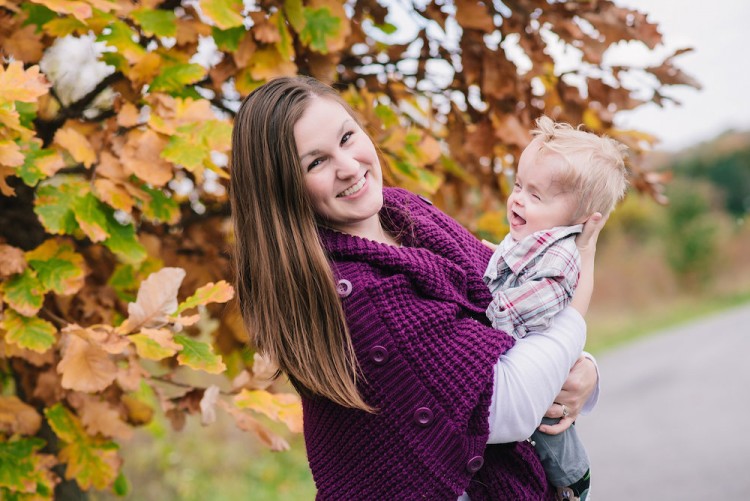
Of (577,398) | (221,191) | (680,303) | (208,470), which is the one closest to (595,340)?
(680,303)

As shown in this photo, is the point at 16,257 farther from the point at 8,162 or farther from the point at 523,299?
the point at 523,299

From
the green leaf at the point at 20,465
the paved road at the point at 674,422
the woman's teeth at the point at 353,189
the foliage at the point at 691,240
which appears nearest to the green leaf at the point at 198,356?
the woman's teeth at the point at 353,189

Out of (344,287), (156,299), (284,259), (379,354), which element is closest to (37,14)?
(156,299)

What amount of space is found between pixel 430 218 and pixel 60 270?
29.8 inches

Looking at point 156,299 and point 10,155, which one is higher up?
point 10,155

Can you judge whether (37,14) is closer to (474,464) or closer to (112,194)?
(112,194)

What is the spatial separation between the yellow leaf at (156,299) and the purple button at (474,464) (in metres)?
0.58

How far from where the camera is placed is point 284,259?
4.59ft

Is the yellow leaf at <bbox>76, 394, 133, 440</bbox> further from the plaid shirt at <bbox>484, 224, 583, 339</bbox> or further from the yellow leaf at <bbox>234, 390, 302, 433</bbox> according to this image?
the plaid shirt at <bbox>484, 224, 583, 339</bbox>

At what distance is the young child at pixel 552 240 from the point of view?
1.44 meters

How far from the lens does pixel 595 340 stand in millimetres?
9336

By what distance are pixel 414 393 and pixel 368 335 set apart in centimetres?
12

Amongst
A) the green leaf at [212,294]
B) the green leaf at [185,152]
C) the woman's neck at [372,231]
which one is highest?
the green leaf at [185,152]

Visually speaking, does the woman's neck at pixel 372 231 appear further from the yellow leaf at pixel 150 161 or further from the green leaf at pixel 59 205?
the green leaf at pixel 59 205
